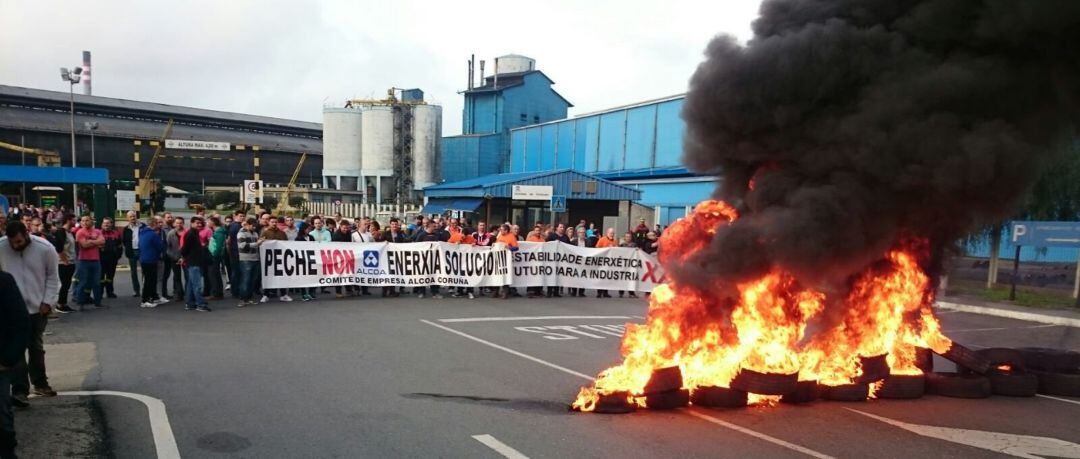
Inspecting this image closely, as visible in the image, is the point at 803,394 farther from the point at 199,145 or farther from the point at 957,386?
the point at 199,145

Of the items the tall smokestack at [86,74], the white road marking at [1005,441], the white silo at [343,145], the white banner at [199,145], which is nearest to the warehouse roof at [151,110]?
the tall smokestack at [86,74]

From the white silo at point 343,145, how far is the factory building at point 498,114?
871 cm

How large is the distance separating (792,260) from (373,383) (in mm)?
4438

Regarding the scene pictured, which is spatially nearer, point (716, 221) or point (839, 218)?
point (839, 218)

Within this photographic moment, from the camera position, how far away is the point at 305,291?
543 inches

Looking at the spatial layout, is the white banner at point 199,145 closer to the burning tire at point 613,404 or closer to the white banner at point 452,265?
the white banner at point 452,265

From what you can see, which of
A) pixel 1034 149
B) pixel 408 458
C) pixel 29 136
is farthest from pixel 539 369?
pixel 29 136

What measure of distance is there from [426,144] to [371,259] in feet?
133

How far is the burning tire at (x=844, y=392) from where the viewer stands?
6.97 meters

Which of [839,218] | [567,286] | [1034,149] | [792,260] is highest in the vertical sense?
[1034,149]

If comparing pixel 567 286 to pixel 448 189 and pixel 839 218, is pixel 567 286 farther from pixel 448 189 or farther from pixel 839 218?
pixel 448 189

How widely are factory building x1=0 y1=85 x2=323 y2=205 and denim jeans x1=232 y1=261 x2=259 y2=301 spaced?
43.7 meters

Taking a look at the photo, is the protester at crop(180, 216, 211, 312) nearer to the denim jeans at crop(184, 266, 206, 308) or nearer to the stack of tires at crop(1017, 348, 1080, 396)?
the denim jeans at crop(184, 266, 206, 308)

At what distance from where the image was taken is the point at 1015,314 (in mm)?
14984
